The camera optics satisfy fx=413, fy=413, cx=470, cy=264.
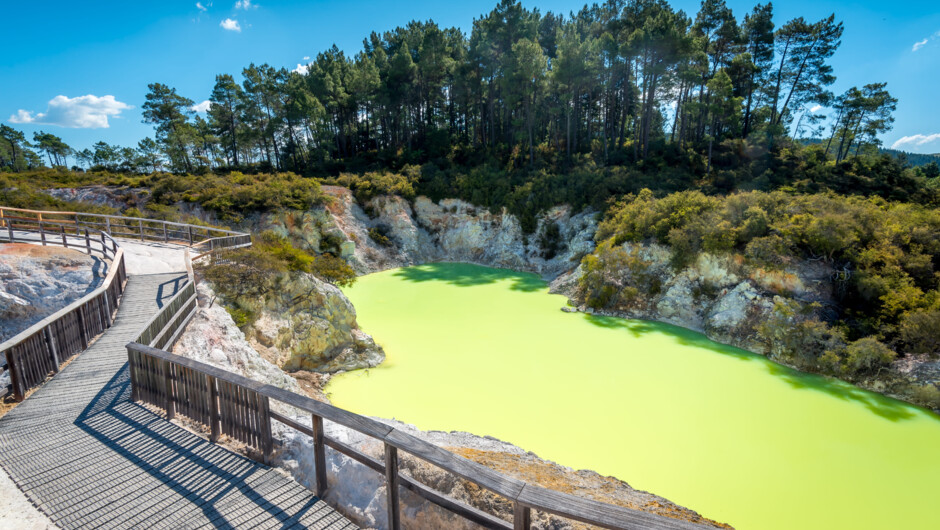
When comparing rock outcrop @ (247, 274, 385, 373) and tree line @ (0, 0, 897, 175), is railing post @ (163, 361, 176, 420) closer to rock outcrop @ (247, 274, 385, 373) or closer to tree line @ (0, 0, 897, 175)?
rock outcrop @ (247, 274, 385, 373)

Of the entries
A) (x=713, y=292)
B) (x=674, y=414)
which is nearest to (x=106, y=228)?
(x=674, y=414)

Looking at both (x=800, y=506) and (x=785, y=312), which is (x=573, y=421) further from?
(x=785, y=312)

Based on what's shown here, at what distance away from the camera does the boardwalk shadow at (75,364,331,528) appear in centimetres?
387

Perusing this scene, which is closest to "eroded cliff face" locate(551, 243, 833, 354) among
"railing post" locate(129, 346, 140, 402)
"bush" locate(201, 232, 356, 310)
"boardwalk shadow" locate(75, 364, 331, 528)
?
"bush" locate(201, 232, 356, 310)

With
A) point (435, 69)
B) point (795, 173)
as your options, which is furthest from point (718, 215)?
point (435, 69)

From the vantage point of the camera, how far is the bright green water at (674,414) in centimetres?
770

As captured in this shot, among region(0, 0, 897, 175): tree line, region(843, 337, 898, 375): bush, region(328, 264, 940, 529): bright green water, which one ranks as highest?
region(0, 0, 897, 175): tree line

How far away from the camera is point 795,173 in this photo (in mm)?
27578

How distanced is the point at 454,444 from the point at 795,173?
3138 cm

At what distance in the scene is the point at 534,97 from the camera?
35.1m

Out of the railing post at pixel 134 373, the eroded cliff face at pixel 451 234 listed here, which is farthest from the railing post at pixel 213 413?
the eroded cliff face at pixel 451 234

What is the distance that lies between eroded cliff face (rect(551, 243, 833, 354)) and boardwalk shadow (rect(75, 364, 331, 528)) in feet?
52.6

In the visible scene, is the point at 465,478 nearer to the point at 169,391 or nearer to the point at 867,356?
the point at 169,391

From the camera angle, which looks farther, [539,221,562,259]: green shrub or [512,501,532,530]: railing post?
[539,221,562,259]: green shrub
